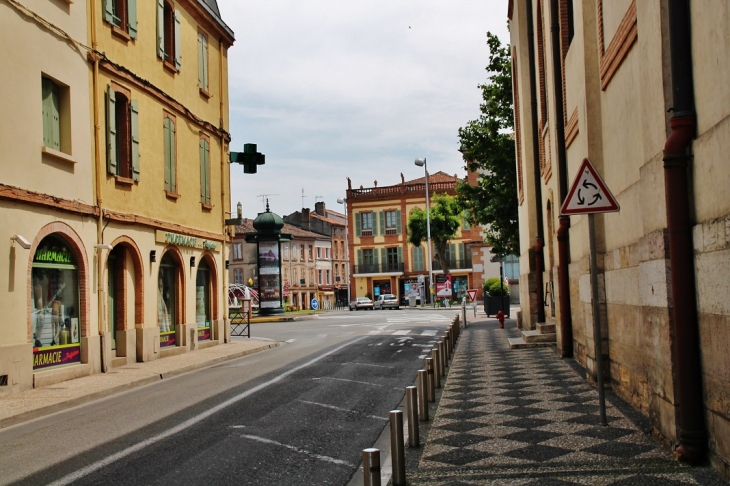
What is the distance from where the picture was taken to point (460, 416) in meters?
9.52

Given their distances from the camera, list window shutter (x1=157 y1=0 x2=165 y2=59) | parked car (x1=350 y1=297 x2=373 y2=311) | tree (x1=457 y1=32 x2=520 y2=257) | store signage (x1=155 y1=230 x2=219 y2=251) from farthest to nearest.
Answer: parked car (x1=350 y1=297 x2=373 y2=311) → tree (x1=457 y1=32 x2=520 y2=257) → window shutter (x1=157 y1=0 x2=165 y2=59) → store signage (x1=155 y1=230 x2=219 y2=251)

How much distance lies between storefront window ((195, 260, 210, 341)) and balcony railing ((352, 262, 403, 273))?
54.4 meters

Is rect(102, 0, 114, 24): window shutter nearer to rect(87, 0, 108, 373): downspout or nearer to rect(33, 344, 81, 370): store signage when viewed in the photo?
rect(87, 0, 108, 373): downspout

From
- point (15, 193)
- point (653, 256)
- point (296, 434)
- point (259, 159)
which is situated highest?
point (259, 159)

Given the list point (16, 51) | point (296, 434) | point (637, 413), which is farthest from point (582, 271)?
point (16, 51)

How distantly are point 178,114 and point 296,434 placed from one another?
1574 cm

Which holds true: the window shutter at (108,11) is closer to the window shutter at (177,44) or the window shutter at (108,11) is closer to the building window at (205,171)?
the window shutter at (177,44)

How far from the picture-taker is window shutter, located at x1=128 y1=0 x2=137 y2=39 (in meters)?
19.7

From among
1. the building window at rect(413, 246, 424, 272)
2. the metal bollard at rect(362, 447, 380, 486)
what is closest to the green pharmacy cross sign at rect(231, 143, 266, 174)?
the metal bollard at rect(362, 447, 380, 486)

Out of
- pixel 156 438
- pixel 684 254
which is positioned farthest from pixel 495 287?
pixel 684 254

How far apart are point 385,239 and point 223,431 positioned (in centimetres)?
7130

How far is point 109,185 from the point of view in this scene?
18406 mm

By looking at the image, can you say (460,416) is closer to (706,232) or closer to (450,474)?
(450,474)

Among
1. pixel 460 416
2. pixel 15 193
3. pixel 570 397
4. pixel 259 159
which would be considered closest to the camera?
pixel 460 416
